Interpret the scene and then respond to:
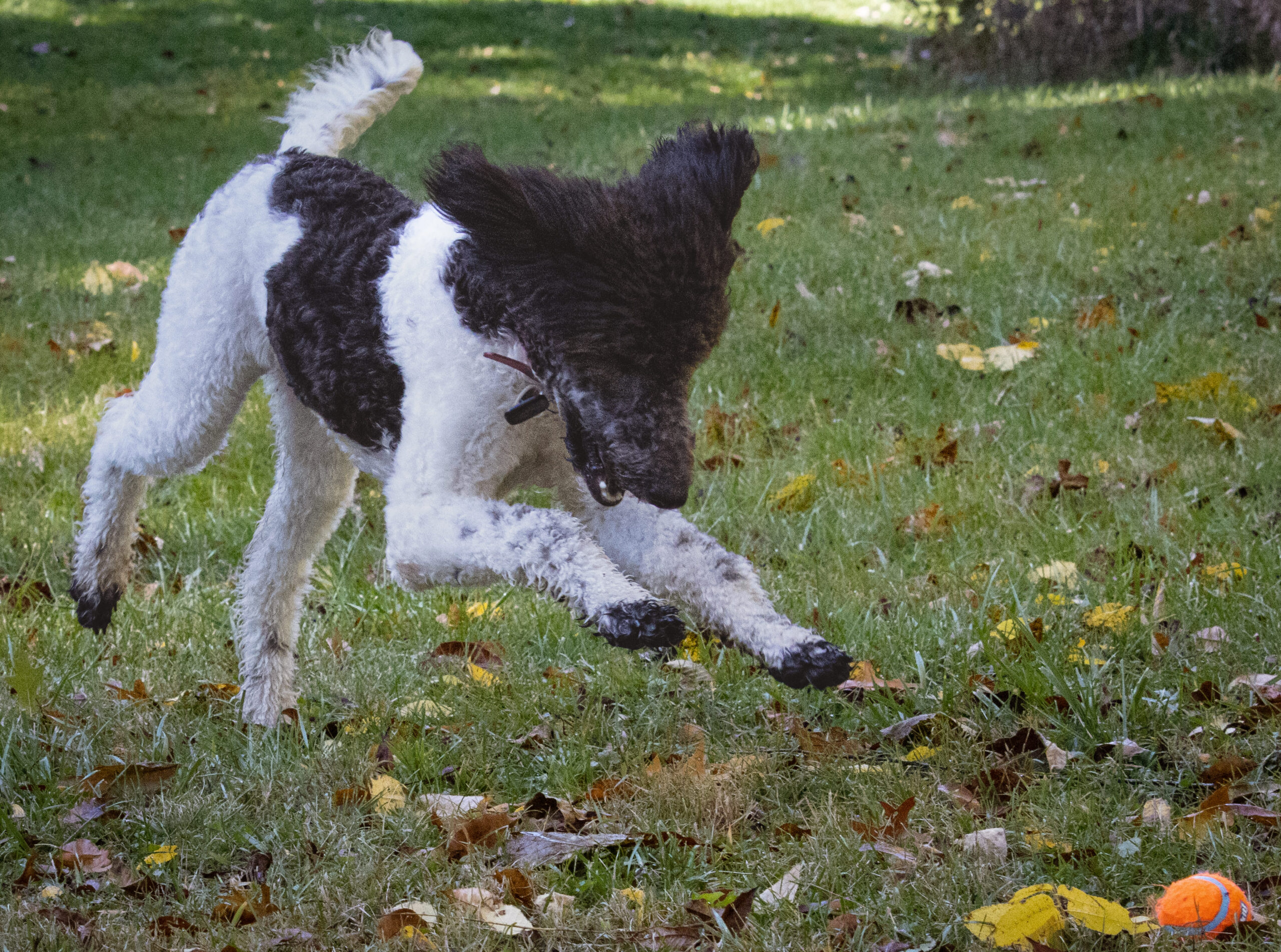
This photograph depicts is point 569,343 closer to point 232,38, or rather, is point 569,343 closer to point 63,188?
point 63,188

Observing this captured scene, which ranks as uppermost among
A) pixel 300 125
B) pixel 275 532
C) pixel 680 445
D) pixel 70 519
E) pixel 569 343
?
pixel 300 125

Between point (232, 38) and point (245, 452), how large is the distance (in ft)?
41.6

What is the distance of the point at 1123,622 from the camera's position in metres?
3.36

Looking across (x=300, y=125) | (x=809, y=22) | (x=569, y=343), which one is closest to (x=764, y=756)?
(x=569, y=343)

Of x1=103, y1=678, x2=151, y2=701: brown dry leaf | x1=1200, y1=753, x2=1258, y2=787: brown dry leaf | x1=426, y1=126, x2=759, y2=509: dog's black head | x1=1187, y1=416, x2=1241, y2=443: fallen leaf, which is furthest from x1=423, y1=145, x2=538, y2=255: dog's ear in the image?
x1=1187, y1=416, x2=1241, y2=443: fallen leaf

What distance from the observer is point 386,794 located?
2.86 m

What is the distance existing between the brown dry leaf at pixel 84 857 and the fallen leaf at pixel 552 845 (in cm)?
86

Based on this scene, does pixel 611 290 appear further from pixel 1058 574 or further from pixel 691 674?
pixel 1058 574

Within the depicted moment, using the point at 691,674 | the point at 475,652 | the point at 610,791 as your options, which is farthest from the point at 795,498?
the point at 610,791

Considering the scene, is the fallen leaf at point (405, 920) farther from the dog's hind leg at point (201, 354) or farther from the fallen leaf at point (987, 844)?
the dog's hind leg at point (201, 354)

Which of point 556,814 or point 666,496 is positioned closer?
point 666,496

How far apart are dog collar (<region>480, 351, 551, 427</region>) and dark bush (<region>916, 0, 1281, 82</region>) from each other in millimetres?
12040

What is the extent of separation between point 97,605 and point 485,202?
1.83 m

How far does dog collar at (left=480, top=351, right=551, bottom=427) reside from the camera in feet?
7.70
